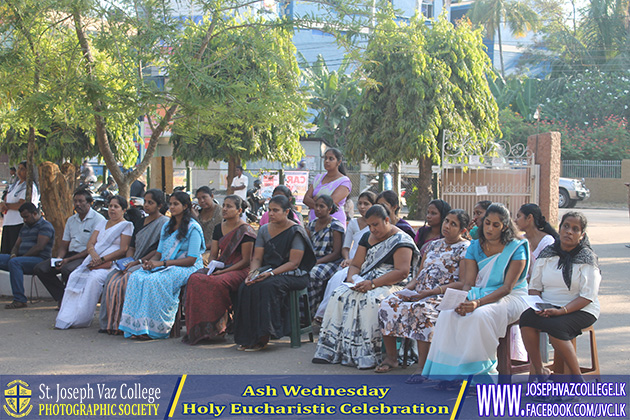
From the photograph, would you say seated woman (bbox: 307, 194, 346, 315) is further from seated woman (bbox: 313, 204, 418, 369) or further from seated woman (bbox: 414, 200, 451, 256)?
seated woman (bbox: 313, 204, 418, 369)

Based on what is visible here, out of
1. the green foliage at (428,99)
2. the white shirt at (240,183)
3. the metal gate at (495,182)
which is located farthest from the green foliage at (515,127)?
the white shirt at (240,183)

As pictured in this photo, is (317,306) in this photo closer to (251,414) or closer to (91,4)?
(251,414)

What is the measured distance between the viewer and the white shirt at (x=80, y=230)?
848cm

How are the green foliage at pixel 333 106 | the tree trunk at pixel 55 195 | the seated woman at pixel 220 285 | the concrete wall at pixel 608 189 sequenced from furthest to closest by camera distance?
the concrete wall at pixel 608 189
the green foliage at pixel 333 106
the tree trunk at pixel 55 195
the seated woman at pixel 220 285

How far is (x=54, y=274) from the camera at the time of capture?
28.0 ft

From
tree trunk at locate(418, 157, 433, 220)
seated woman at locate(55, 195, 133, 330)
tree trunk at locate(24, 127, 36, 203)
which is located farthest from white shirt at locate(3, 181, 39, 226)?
tree trunk at locate(418, 157, 433, 220)

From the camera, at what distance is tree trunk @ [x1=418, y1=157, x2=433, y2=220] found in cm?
1953

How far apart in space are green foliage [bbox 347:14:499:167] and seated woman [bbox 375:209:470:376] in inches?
474

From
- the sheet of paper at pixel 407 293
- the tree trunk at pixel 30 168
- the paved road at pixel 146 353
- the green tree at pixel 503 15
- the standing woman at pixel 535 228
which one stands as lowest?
the paved road at pixel 146 353

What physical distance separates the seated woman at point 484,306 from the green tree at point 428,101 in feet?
41.1

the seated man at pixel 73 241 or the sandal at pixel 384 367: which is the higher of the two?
the seated man at pixel 73 241

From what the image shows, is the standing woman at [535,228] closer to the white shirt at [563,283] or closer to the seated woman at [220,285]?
the white shirt at [563,283]

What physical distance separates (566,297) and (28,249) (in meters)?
6.76

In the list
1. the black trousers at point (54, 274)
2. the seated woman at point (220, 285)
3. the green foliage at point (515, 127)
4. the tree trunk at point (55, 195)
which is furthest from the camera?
the green foliage at point (515, 127)
